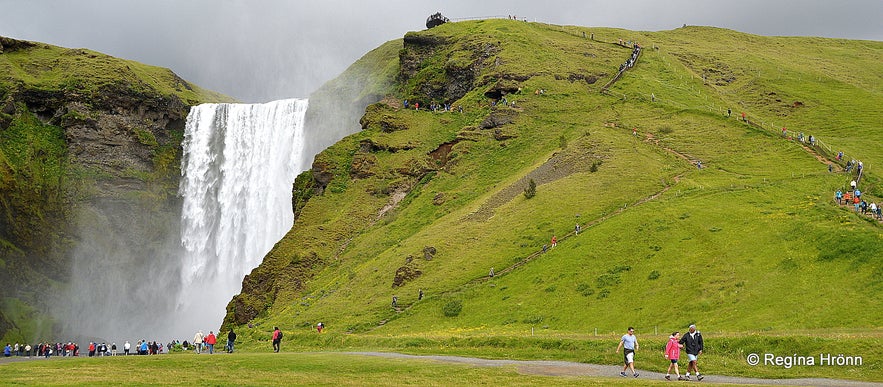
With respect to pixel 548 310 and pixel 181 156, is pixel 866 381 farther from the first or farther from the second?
pixel 181 156

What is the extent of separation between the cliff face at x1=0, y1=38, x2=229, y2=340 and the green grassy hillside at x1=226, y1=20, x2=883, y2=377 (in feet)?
135

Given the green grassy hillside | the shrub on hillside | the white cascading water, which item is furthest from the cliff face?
the shrub on hillside

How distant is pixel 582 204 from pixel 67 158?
276 ft

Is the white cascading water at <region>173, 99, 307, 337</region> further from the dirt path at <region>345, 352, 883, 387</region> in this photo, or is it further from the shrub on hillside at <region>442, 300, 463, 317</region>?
the dirt path at <region>345, 352, 883, 387</region>

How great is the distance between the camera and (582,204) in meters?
60.5

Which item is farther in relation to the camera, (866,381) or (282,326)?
(282,326)

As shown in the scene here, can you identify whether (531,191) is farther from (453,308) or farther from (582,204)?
(453,308)

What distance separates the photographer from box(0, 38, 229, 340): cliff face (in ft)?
322

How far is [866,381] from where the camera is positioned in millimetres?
22625

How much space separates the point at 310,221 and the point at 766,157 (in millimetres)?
46391

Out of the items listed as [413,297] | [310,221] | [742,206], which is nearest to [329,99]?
[310,221]

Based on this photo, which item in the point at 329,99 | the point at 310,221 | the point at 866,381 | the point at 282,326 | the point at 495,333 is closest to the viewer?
the point at 866,381

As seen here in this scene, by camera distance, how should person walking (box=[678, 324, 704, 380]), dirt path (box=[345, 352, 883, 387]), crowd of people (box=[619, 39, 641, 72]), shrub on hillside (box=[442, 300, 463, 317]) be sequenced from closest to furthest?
1. dirt path (box=[345, 352, 883, 387])
2. person walking (box=[678, 324, 704, 380])
3. shrub on hillside (box=[442, 300, 463, 317])
4. crowd of people (box=[619, 39, 641, 72])

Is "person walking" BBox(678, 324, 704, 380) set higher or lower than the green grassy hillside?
lower
